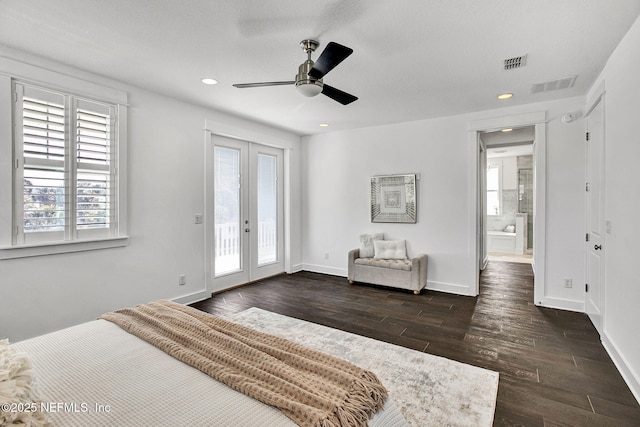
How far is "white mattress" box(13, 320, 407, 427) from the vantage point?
1.01m

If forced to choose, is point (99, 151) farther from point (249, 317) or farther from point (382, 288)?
point (382, 288)

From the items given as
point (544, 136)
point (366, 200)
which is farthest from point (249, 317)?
point (544, 136)

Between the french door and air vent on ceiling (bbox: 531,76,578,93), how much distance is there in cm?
384

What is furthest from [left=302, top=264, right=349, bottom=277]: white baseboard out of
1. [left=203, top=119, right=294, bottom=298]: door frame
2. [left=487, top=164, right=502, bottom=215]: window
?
[left=487, top=164, right=502, bottom=215]: window

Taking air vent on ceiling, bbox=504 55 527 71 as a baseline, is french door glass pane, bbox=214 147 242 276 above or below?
below

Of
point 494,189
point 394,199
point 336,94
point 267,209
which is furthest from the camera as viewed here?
point 494,189

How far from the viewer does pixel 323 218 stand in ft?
18.9

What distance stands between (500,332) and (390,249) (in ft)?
6.45

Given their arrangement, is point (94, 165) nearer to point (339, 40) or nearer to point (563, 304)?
point (339, 40)

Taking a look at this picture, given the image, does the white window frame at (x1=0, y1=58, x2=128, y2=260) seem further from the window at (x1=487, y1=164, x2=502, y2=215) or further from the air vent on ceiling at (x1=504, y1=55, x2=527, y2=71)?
the window at (x1=487, y1=164, x2=502, y2=215)

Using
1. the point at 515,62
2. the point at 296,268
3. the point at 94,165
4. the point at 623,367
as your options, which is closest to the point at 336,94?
the point at 515,62

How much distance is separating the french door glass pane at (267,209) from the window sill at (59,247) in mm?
2252

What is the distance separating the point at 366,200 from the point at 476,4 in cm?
349

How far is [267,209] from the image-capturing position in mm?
5418
